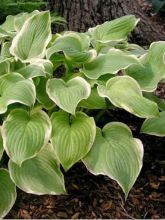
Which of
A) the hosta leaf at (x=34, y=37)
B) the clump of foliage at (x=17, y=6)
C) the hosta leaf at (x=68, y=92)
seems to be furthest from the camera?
the clump of foliage at (x=17, y=6)

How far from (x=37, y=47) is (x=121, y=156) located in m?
0.79

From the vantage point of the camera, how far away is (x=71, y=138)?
6.19 ft

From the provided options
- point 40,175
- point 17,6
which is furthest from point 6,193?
point 17,6

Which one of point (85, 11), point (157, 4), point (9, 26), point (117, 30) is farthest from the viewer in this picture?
point (157, 4)

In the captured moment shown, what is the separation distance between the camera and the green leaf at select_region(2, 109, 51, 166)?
1.78m

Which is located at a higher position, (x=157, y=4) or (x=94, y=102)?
(x=94, y=102)

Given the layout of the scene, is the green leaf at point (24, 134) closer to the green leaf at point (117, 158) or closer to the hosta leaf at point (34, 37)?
the green leaf at point (117, 158)

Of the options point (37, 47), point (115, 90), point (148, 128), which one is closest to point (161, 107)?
point (148, 128)

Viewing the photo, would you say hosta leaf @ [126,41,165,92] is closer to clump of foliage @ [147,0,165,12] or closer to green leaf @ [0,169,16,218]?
green leaf @ [0,169,16,218]

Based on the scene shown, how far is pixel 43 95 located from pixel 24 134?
0.36 m

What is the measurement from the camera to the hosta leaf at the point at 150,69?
219 centimetres

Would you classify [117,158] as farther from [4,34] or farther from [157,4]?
[157,4]

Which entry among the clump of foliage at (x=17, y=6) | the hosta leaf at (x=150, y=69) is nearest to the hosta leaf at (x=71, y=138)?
the hosta leaf at (x=150, y=69)

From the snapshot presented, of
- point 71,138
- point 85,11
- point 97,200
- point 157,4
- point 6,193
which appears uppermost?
point 71,138
